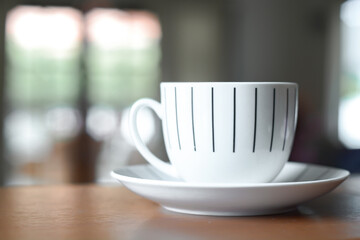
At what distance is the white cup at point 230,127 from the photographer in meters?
0.41

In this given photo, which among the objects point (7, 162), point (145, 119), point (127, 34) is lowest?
point (7, 162)

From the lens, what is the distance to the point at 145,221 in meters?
0.38

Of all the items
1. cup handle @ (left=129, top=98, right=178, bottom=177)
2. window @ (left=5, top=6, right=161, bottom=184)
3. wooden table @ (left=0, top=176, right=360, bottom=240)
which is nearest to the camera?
wooden table @ (left=0, top=176, right=360, bottom=240)

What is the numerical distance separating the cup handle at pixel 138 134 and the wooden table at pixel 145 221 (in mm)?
37

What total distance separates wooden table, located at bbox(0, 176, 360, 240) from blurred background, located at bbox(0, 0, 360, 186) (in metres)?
2.59

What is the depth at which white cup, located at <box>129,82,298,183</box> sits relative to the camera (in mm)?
410

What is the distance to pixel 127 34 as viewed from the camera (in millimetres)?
3268

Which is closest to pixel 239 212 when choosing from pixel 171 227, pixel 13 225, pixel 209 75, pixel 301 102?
pixel 171 227

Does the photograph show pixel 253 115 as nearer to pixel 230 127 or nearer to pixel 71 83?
pixel 230 127

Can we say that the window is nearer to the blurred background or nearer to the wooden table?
the blurred background

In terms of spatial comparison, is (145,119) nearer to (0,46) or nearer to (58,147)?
(58,147)

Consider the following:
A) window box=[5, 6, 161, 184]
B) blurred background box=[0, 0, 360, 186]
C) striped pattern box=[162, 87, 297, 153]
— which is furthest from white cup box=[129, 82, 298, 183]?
window box=[5, 6, 161, 184]

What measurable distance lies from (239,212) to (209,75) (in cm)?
307

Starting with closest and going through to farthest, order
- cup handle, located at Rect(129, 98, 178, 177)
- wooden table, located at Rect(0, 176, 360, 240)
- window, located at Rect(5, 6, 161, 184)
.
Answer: wooden table, located at Rect(0, 176, 360, 240) → cup handle, located at Rect(129, 98, 178, 177) → window, located at Rect(5, 6, 161, 184)
